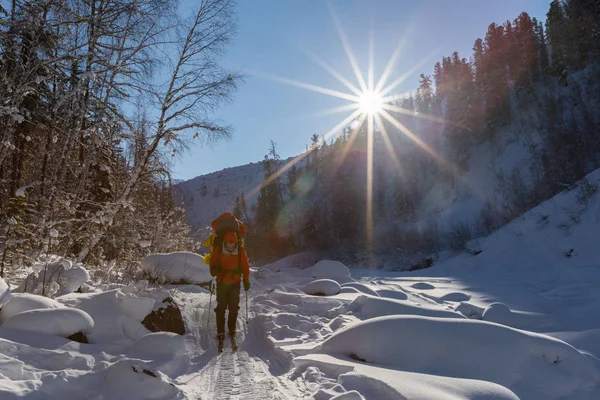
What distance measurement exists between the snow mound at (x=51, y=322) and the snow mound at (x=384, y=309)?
452cm

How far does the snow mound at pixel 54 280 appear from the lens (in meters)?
5.01

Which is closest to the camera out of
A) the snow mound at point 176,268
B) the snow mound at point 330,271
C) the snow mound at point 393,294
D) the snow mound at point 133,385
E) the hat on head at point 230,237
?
the snow mound at point 133,385

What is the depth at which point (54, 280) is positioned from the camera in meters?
5.34

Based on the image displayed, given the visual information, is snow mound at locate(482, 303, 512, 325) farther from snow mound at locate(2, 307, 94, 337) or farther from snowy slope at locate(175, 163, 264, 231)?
snowy slope at locate(175, 163, 264, 231)

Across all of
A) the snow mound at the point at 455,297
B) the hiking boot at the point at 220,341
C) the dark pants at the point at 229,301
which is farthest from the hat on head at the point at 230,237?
the snow mound at the point at 455,297

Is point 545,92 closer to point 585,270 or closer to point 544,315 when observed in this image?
point 585,270

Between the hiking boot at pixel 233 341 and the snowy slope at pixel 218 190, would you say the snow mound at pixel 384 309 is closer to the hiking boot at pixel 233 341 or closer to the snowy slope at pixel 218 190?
the hiking boot at pixel 233 341

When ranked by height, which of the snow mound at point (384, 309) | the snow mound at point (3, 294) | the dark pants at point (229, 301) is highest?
the snow mound at point (3, 294)

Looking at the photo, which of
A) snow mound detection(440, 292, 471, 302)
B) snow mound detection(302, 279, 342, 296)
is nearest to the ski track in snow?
snow mound detection(302, 279, 342, 296)

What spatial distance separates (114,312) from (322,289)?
19.0 feet

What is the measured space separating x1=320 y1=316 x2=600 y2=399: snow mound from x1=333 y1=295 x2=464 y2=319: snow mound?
209cm

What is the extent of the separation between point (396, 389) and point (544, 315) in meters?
5.83

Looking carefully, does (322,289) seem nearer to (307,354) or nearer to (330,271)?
(330,271)

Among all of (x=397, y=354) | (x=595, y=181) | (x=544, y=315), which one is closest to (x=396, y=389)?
(x=397, y=354)
